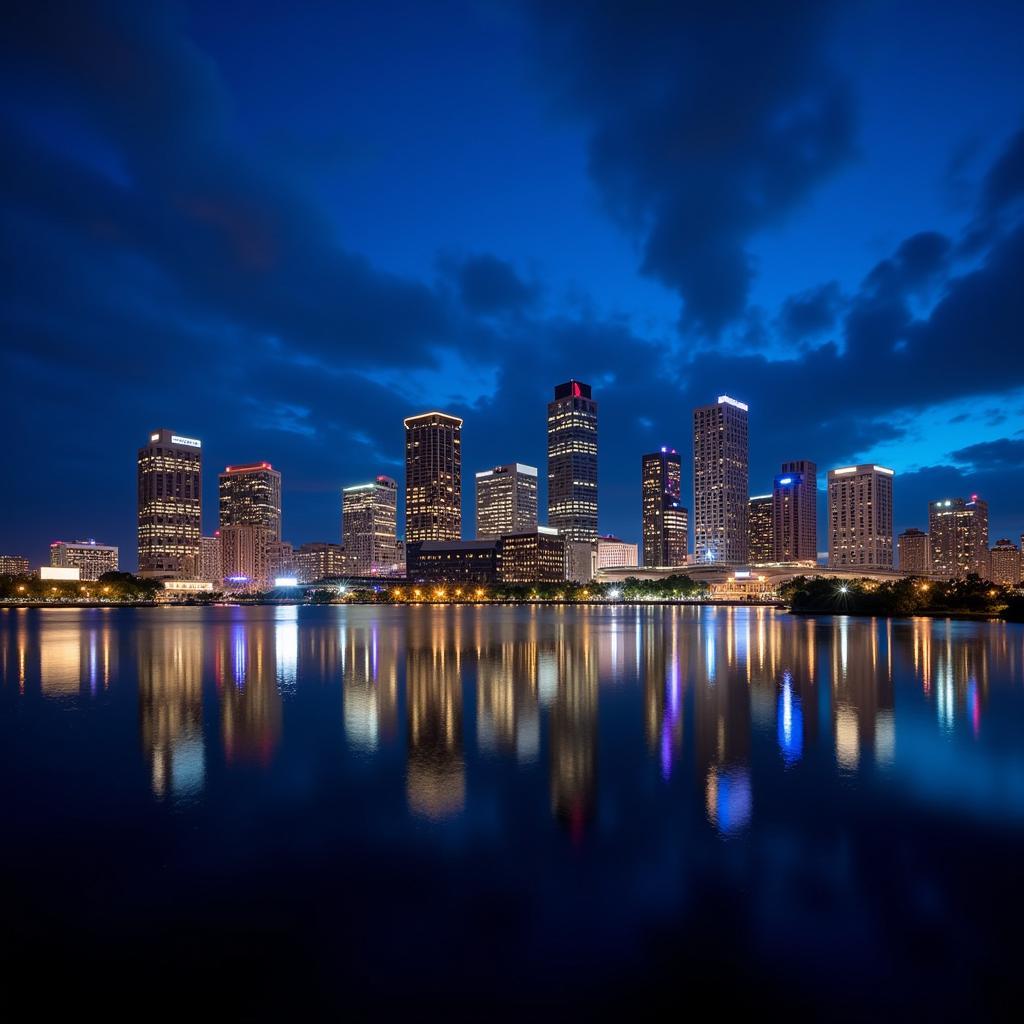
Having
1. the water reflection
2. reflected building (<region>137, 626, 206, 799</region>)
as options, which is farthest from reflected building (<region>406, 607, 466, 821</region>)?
reflected building (<region>137, 626, 206, 799</region>)

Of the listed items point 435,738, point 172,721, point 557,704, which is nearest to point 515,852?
point 435,738

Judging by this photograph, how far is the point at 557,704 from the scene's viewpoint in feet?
101

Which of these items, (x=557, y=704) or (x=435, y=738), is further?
(x=557, y=704)

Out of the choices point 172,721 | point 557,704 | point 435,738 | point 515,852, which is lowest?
point 557,704

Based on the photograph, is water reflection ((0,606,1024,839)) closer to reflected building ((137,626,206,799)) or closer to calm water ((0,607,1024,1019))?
reflected building ((137,626,206,799))

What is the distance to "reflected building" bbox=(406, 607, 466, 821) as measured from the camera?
57.3ft

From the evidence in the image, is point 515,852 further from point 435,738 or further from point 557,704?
point 557,704

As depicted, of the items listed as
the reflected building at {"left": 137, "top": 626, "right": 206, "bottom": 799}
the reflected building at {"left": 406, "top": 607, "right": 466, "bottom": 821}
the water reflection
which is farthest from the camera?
the water reflection

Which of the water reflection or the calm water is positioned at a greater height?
the calm water

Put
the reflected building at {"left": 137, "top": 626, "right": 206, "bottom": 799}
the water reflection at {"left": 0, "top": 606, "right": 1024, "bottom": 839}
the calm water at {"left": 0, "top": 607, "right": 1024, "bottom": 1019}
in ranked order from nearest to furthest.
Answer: the calm water at {"left": 0, "top": 607, "right": 1024, "bottom": 1019}, the reflected building at {"left": 137, "top": 626, "right": 206, "bottom": 799}, the water reflection at {"left": 0, "top": 606, "right": 1024, "bottom": 839}

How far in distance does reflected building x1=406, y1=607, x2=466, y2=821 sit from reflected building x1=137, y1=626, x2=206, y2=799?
5.95 metres

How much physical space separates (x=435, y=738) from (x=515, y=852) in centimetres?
1007

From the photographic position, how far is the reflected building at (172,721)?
19.6m

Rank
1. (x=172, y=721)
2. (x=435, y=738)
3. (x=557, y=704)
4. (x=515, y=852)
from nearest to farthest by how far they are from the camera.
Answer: (x=515, y=852) < (x=435, y=738) < (x=172, y=721) < (x=557, y=704)
